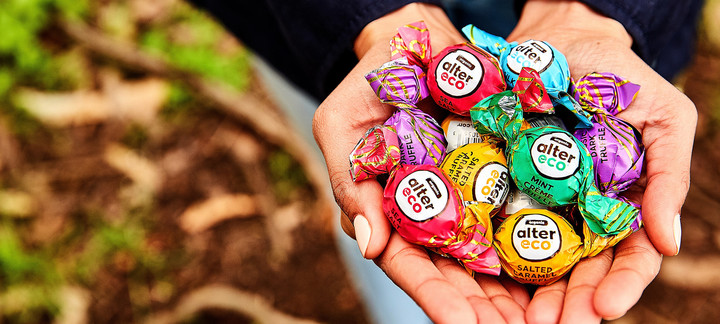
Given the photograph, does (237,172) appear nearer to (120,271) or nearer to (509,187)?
(120,271)

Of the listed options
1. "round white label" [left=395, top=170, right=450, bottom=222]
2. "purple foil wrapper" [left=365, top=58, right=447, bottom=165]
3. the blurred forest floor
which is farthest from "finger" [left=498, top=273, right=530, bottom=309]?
the blurred forest floor

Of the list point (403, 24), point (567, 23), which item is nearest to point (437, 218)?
point (403, 24)

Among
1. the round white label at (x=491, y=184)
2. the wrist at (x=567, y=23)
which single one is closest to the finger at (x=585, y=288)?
the round white label at (x=491, y=184)

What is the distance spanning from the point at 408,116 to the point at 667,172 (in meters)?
0.85

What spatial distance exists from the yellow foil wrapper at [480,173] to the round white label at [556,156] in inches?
6.6

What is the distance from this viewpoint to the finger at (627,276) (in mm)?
1604

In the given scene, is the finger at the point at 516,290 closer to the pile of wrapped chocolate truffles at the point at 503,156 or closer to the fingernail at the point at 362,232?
the pile of wrapped chocolate truffles at the point at 503,156

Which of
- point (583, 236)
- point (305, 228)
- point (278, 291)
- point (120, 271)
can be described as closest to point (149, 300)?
point (120, 271)

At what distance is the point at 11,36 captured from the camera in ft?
13.0

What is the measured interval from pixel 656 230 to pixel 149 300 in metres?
2.72

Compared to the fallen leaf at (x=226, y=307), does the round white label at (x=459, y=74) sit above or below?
above

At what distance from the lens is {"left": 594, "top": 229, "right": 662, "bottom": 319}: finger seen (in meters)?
1.60

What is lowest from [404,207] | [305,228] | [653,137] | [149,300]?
[149,300]

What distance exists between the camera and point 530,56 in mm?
2080
